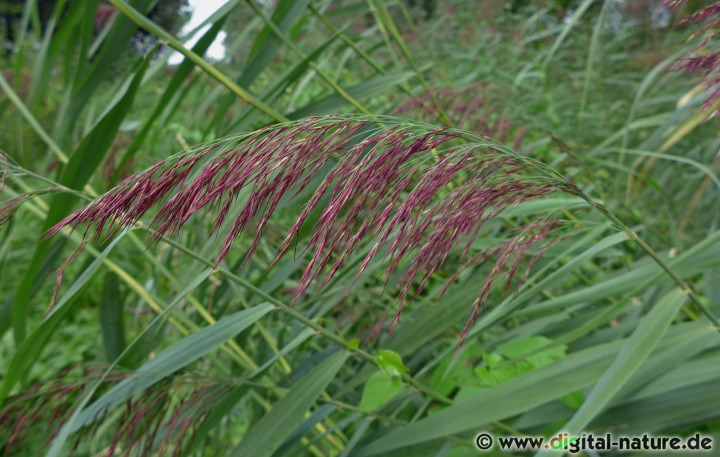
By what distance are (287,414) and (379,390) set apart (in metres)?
0.13

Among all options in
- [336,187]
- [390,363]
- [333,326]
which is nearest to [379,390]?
[390,363]

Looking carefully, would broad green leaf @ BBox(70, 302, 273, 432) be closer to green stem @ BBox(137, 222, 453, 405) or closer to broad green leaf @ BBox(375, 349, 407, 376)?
green stem @ BBox(137, 222, 453, 405)

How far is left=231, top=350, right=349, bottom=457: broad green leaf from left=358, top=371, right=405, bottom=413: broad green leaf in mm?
52

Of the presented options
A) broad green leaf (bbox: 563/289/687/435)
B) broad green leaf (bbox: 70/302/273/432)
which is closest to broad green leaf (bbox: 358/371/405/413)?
broad green leaf (bbox: 70/302/273/432)

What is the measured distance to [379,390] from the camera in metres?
0.96

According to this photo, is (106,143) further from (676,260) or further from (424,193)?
(676,260)

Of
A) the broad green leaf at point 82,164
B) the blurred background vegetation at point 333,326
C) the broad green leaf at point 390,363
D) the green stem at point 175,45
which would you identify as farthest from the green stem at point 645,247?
the broad green leaf at point 82,164

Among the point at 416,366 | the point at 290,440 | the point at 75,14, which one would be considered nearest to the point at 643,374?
the point at 290,440

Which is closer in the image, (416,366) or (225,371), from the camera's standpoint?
(225,371)

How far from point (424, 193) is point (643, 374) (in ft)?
1.44

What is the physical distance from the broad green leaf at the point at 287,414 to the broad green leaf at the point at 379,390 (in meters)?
0.05

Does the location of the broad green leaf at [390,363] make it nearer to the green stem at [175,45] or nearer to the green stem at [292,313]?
the green stem at [292,313]

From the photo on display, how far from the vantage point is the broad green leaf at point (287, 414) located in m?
0.94

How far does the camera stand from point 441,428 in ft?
2.95
